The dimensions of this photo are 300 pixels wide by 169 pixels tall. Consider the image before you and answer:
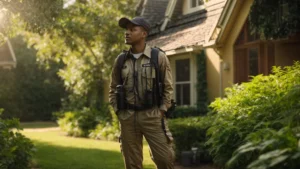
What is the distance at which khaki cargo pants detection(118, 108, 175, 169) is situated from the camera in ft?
16.2

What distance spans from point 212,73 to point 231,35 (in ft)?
6.06

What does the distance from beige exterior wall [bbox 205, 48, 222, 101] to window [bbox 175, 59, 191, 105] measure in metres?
1.17

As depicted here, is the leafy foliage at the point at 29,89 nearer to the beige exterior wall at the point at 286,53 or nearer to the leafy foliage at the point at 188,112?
the leafy foliage at the point at 188,112

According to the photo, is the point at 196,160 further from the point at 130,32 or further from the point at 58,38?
the point at 58,38

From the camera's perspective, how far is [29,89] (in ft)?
84.3

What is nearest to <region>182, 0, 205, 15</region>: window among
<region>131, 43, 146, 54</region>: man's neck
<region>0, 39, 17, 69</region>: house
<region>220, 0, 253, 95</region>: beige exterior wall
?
<region>220, 0, 253, 95</region>: beige exterior wall

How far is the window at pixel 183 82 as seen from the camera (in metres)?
14.8

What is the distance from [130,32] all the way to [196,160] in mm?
4704

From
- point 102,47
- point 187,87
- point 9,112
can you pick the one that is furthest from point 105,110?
point 9,112

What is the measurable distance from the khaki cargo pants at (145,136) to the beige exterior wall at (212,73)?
8331mm

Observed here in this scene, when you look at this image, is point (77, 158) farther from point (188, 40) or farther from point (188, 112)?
point (188, 40)

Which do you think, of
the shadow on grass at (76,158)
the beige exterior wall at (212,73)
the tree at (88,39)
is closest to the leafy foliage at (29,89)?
the tree at (88,39)

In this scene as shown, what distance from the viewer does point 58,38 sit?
54.1ft

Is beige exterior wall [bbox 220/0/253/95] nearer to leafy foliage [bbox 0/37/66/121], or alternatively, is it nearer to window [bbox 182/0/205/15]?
window [bbox 182/0/205/15]
